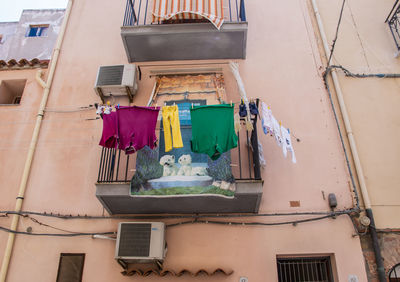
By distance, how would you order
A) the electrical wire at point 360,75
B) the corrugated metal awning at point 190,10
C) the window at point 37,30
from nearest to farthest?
the corrugated metal awning at point 190,10
the electrical wire at point 360,75
the window at point 37,30

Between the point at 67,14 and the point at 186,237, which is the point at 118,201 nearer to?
the point at 186,237

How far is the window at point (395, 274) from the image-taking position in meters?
5.66

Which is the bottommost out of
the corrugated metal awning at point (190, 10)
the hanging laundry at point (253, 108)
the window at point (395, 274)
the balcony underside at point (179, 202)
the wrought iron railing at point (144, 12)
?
the window at point (395, 274)

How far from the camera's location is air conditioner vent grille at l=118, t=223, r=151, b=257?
5559mm

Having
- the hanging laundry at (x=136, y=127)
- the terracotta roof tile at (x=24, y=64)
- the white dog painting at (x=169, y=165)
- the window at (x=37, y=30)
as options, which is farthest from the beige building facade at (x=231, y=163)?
the window at (x=37, y=30)

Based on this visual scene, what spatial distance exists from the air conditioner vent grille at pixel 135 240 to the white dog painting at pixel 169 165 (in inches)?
38.2

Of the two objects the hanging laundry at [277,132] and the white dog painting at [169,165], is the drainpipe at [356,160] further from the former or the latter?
the white dog painting at [169,165]

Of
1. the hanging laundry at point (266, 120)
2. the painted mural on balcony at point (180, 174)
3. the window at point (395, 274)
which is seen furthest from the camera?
the hanging laundry at point (266, 120)

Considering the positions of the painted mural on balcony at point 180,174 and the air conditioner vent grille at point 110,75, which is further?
the air conditioner vent grille at point 110,75

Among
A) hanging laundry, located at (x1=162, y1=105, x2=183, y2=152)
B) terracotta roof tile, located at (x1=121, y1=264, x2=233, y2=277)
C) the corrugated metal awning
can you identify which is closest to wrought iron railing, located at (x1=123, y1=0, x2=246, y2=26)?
Result: the corrugated metal awning

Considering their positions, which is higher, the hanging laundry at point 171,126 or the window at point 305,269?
the hanging laundry at point 171,126

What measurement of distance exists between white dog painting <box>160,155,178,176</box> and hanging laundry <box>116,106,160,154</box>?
492 millimetres

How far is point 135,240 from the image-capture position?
5.66 meters

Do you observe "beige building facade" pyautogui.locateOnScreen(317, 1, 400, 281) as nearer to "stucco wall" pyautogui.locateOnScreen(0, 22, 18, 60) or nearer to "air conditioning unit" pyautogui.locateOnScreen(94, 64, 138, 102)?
"air conditioning unit" pyautogui.locateOnScreen(94, 64, 138, 102)
